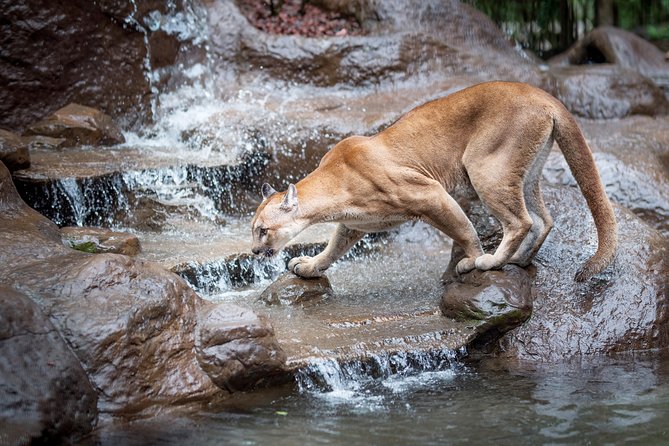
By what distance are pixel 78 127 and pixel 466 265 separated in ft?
19.0

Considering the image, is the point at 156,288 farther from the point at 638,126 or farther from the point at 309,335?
the point at 638,126

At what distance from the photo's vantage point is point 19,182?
8758 millimetres

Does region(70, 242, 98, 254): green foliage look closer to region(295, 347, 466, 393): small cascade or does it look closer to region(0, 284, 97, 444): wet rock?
region(0, 284, 97, 444): wet rock

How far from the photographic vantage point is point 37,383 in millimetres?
5004

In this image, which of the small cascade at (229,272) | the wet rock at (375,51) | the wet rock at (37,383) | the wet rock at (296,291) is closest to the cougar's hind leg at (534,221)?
the wet rock at (296,291)

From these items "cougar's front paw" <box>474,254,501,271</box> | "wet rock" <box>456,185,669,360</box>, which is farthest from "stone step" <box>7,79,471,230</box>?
"cougar's front paw" <box>474,254,501,271</box>

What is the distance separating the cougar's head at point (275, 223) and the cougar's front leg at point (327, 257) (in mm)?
467

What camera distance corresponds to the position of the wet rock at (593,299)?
691 centimetres

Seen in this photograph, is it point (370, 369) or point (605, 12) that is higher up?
point (605, 12)

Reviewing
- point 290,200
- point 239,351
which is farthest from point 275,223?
point 239,351

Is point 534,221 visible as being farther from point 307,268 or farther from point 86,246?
point 86,246

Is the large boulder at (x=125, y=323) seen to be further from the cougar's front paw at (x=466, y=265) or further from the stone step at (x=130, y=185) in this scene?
the stone step at (x=130, y=185)

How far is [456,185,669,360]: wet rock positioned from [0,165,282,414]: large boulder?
2444 mm

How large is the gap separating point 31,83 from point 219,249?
15.1 feet
